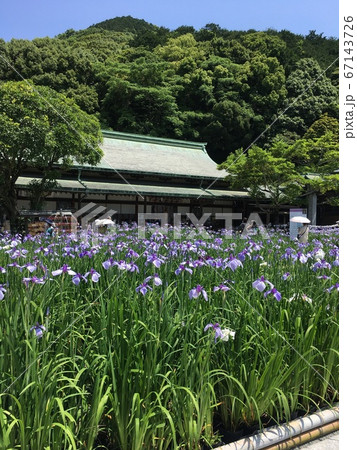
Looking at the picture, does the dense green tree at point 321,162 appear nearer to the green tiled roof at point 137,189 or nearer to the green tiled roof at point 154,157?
the green tiled roof at point 137,189

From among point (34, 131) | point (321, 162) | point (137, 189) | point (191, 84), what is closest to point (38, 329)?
point (34, 131)

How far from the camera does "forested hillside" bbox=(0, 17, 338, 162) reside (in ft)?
102

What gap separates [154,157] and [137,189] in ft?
16.7

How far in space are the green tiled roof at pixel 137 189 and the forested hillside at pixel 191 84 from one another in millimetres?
11557

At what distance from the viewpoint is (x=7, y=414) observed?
1.93 m

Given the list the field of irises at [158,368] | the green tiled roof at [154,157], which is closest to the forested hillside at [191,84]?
the green tiled roof at [154,157]

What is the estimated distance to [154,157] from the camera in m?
24.1

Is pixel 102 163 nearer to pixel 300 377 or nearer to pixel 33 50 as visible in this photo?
pixel 33 50

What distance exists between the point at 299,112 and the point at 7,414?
117 feet

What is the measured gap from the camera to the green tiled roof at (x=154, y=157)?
21344 millimetres

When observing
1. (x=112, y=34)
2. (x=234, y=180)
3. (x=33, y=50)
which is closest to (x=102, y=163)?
(x=234, y=180)

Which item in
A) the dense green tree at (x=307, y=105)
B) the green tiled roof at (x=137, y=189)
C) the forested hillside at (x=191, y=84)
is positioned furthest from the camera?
the dense green tree at (x=307, y=105)
